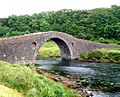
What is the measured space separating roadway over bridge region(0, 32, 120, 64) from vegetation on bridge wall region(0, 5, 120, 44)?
19.4m

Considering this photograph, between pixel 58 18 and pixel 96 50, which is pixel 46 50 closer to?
pixel 96 50

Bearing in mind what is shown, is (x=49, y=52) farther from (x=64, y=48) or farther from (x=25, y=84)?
(x=25, y=84)

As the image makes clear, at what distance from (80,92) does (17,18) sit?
107m

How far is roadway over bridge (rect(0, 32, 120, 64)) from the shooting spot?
65.9 meters

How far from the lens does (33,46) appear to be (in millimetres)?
76438

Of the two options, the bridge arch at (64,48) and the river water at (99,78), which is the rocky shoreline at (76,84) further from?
the bridge arch at (64,48)

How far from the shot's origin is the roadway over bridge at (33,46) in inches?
2596

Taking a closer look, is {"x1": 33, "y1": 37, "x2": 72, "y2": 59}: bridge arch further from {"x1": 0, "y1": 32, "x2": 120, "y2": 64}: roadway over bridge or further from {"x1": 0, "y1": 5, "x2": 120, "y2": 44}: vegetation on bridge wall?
{"x1": 0, "y1": 5, "x2": 120, "y2": 44}: vegetation on bridge wall

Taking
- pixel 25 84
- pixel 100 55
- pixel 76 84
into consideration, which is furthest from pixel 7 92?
pixel 100 55

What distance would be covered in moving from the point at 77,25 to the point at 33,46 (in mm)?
55547

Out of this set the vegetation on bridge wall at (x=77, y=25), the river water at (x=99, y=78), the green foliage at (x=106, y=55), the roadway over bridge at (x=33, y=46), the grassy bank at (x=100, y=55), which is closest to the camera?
the river water at (x=99, y=78)

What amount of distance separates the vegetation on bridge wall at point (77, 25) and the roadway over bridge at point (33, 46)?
1938 cm

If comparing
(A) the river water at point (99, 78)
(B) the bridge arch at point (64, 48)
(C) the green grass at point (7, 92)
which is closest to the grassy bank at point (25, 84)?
(C) the green grass at point (7, 92)

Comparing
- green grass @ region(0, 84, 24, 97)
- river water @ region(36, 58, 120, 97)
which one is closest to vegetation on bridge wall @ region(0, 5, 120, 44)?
river water @ region(36, 58, 120, 97)
